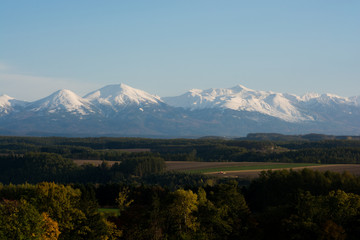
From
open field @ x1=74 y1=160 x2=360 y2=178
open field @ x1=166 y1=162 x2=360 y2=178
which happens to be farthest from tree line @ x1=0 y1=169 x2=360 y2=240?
open field @ x1=74 y1=160 x2=360 y2=178

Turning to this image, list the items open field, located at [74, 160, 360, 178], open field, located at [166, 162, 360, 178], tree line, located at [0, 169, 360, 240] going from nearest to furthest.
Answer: tree line, located at [0, 169, 360, 240], open field, located at [166, 162, 360, 178], open field, located at [74, 160, 360, 178]

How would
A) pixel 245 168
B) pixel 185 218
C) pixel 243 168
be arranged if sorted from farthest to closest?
pixel 243 168 < pixel 245 168 < pixel 185 218

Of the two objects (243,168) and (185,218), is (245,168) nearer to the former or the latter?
(243,168)

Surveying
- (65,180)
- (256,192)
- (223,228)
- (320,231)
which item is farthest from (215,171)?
(320,231)

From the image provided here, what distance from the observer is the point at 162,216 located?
264 feet

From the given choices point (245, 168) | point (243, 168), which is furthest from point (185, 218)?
point (243, 168)

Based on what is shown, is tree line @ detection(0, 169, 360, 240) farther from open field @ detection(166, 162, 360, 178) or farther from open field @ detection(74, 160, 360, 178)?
open field @ detection(74, 160, 360, 178)

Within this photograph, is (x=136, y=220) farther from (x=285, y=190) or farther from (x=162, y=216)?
(x=285, y=190)

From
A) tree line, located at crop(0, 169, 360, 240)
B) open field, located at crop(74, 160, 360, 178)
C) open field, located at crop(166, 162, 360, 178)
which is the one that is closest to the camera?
tree line, located at crop(0, 169, 360, 240)

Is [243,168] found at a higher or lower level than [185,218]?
higher

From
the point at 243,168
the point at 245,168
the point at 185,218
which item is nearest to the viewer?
the point at 185,218

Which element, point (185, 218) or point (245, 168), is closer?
point (185, 218)

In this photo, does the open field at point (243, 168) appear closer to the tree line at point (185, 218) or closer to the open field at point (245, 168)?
the open field at point (245, 168)

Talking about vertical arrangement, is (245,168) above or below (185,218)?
above
